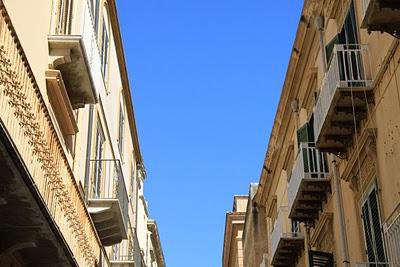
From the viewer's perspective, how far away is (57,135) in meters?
11.6

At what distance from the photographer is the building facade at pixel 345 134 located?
1227cm

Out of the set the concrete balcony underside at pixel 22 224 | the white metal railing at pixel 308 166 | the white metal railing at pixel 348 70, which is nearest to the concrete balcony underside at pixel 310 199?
the white metal railing at pixel 308 166

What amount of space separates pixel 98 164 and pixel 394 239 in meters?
8.73

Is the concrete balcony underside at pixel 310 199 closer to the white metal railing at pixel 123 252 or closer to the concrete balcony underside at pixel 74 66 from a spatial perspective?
the concrete balcony underside at pixel 74 66

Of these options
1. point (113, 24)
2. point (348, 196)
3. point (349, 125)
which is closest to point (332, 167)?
point (348, 196)

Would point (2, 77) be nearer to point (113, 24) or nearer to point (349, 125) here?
point (349, 125)

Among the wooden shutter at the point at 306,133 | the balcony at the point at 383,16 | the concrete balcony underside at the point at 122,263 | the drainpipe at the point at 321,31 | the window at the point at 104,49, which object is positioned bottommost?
the balcony at the point at 383,16

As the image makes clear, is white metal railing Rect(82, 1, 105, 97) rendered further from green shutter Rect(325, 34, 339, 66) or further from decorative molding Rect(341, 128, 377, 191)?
decorative molding Rect(341, 128, 377, 191)

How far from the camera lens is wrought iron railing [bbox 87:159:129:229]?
17.2 meters

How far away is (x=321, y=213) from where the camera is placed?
1788cm

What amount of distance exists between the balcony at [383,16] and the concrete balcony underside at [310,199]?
21.0ft

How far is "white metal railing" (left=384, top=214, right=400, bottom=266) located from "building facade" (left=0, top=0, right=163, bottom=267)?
179 inches

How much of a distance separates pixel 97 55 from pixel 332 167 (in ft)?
18.1

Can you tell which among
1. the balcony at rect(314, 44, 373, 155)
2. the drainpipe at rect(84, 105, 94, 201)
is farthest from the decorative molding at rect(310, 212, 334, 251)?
the drainpipe at rect(84, 105, 94, 201)
